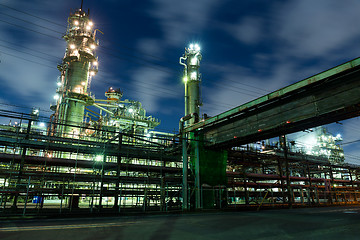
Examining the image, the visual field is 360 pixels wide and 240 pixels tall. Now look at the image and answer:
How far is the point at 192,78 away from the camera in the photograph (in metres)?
35.4

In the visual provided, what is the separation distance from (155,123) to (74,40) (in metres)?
20.8

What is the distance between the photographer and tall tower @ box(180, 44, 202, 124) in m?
34.0

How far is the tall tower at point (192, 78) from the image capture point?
112 feet

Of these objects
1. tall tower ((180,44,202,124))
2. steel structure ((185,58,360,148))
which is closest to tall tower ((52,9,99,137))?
tall tower ((180,44,202,124))

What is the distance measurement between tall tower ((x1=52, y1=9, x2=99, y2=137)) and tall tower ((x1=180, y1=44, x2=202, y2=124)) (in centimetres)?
1561

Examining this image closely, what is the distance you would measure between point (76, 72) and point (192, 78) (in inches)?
725

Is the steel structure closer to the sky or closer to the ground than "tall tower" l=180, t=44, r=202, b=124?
closer to the ground

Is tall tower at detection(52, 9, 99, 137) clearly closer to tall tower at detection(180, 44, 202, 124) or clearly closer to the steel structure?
tall tower at detection(180, 44, 202, 124)

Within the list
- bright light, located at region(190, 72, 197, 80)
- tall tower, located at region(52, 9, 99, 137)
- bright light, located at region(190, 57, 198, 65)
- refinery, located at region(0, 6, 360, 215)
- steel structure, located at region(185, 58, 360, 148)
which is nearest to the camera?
steel structure, located at region(185, 58, 360, 148)

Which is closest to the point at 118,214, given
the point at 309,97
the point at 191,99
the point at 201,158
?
the point at 201,158

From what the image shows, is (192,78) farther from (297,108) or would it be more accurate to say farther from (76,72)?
(297,108)

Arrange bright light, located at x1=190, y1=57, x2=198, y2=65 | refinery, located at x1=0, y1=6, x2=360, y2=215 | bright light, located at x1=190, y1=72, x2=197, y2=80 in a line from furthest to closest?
bright light, located at x1=190, y1=57, x2=198, y2=65 < bright light, located at x1=190, y1=72, x2=197, y2=80 < refinery, located at x1=0, y1=6, x2=360, y2=215

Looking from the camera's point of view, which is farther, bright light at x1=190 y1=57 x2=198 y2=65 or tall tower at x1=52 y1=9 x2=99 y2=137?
bright light at x1=190 y1=57 x2=198 y2=65

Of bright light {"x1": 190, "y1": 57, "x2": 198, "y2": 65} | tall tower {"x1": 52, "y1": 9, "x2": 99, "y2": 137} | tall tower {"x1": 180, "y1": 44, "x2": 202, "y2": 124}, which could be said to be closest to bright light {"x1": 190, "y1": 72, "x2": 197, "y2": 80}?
tall tower {"x1": 180, "y1": 44, "x2": 202, "y2": 124}
